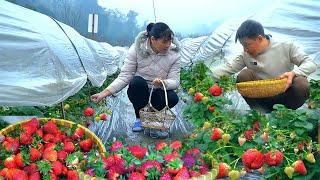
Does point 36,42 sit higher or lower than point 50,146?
higher

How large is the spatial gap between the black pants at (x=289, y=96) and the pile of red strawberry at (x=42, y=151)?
165 centimetres

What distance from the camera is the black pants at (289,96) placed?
349cm

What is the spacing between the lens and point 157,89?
13.8ft

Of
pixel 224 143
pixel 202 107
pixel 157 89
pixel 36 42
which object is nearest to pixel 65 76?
pixel 36 42

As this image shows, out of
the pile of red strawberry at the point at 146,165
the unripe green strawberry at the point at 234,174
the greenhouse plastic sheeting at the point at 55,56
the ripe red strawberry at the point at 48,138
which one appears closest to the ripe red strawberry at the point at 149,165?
the pile of red strawberry at the point at 146,165

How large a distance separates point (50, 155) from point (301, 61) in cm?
229

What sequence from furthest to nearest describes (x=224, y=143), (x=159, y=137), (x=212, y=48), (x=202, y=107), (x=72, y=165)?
(x=212, y=48), (x=159, y=137), (x=202, y=107), (x=224, y=143), (x=72, y=165)

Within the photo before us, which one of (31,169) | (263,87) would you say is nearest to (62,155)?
(31,169)

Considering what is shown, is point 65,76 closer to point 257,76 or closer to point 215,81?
point 215,81

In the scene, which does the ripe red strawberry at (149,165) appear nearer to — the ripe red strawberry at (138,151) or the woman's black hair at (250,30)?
the ripe red strawberry at (138,151)

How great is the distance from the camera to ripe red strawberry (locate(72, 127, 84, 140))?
283 cm

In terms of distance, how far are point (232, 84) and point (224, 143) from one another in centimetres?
143

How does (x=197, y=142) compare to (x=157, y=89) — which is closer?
(x=197, y=142)

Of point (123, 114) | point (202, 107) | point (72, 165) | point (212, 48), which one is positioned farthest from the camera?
point (212, 48)
